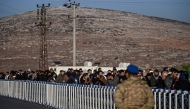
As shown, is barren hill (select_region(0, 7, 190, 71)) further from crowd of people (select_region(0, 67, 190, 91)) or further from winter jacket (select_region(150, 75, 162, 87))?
winter jacket (select_region(150, 75, 162, 87))

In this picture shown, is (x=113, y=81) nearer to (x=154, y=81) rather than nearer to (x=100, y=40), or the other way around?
(x=154, y=81)

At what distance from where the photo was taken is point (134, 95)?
794 centimetres

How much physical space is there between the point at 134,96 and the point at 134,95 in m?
0.02

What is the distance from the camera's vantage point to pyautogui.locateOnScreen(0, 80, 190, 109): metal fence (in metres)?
11.1

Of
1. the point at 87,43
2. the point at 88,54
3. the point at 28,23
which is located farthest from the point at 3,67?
the point at 28,23

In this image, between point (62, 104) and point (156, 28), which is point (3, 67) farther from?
point (62, 104)

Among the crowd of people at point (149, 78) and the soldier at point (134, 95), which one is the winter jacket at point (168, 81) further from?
the soldier at point (134, 95)

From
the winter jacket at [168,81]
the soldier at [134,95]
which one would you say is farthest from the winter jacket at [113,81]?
the soldier at [134,95]

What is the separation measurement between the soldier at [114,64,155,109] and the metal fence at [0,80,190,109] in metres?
2.68

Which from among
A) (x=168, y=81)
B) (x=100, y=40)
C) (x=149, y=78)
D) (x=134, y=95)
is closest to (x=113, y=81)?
(x=149, y=78)

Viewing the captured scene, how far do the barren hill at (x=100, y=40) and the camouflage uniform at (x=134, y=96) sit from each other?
231 feet

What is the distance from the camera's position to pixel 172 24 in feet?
468

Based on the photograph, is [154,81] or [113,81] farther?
[113,81]

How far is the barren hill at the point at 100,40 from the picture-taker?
86875mm
